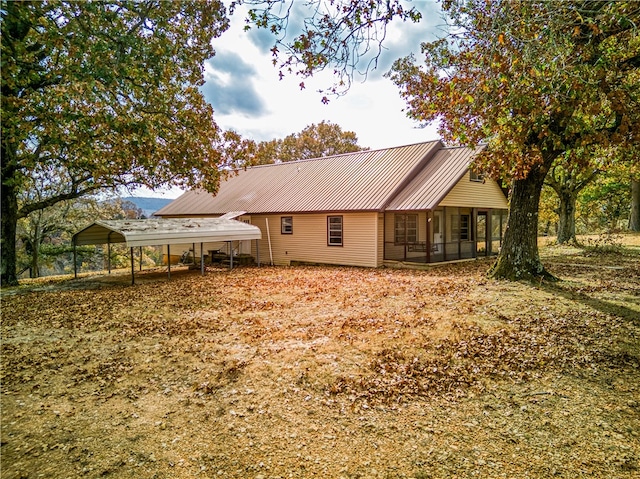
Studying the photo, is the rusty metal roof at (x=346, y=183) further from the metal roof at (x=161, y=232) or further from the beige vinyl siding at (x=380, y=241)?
the metal roof at (x=161, y=232)

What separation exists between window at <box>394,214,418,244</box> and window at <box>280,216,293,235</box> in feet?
17.7

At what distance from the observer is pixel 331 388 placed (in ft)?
15.9

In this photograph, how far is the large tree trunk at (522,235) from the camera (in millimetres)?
10992

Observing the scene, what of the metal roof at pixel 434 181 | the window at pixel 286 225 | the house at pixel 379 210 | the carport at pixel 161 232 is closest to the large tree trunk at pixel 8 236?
the carport at pixel 161 232

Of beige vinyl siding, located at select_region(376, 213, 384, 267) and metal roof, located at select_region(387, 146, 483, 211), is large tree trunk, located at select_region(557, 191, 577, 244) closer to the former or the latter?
metal roof, located at select_region(387, 146, 483, 211)

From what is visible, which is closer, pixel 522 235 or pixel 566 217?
pixel 522 235

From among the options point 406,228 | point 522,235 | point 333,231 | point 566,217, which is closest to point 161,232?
point 333,231

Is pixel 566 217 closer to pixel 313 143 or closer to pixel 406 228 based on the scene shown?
pixel 406 228

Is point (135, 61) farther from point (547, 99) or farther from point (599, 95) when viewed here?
point (599, 95)

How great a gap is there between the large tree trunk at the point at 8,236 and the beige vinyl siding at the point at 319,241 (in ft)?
33.6

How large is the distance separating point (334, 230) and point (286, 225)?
302 cm

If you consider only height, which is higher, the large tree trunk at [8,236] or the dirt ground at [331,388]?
the large tree trunk at [8,236]

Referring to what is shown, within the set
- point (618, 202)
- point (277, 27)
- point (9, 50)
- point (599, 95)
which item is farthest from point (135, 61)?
point (618, 202)

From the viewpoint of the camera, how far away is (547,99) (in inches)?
245
